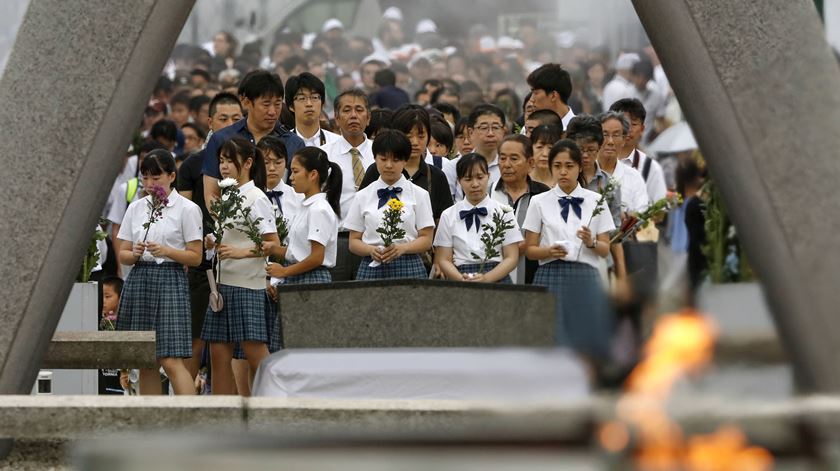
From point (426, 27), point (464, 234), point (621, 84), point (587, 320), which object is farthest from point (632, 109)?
point (426, 27)

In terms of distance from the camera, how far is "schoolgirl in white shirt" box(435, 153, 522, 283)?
31.4 feet

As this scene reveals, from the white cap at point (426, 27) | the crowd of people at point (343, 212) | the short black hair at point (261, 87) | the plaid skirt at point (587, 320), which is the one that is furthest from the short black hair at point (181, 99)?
the plaid skirt at point (587, 320)

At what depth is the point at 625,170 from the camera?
36.3 feet

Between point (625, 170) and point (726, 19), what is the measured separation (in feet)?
13.8

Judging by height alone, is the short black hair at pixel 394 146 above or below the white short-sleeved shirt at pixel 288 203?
above

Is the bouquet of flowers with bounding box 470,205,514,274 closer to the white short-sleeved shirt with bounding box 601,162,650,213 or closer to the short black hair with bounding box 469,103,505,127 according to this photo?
the white short-sleeved shirt with bounding box 601,162,650,213

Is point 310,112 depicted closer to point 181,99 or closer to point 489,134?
point 489,134

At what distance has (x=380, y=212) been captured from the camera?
956 centimetres

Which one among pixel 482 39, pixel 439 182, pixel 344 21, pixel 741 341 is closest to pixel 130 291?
pixel 439 182

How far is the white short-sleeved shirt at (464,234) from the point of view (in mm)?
9617

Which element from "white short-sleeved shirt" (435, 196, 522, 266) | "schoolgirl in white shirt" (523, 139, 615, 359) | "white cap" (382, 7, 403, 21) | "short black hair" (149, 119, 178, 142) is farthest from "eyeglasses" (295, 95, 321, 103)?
"white cap" (382, 7, 403, 21)

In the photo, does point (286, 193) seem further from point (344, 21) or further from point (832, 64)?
point (344, 21)

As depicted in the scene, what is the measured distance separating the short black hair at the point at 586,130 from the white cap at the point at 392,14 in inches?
645

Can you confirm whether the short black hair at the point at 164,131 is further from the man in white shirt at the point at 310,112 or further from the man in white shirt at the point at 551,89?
the man in white shirt at the point at 551,89
